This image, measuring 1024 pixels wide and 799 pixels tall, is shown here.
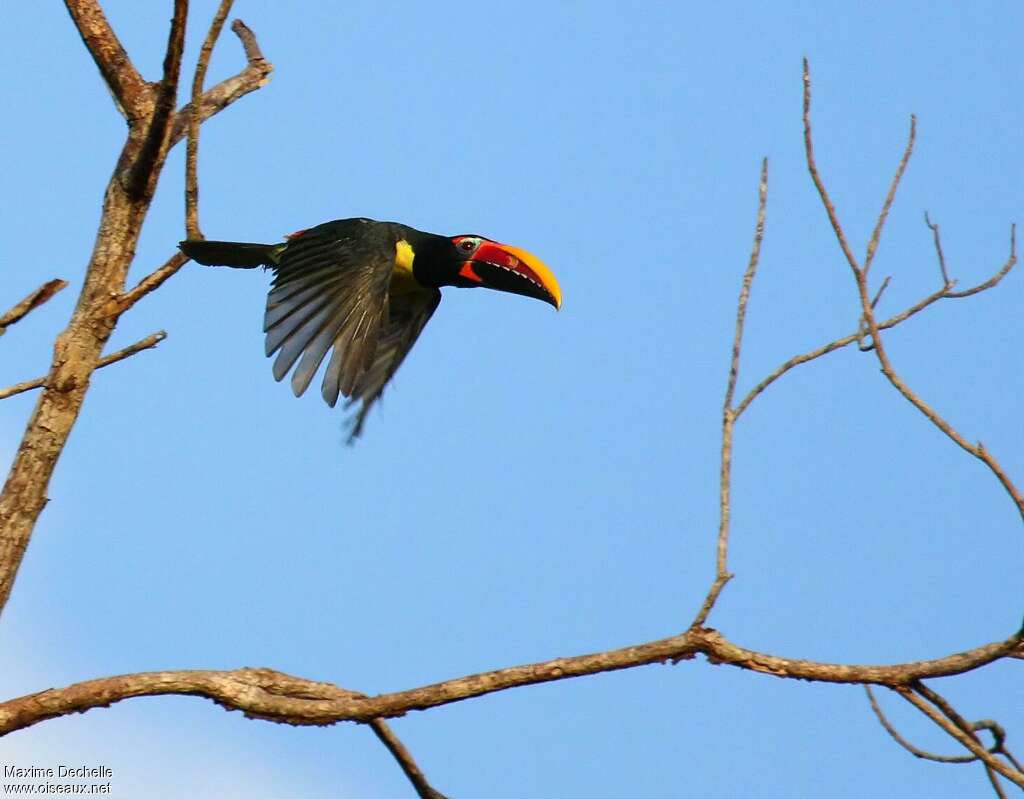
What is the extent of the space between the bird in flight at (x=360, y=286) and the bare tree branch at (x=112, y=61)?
1.95 feet

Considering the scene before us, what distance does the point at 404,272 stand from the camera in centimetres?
767

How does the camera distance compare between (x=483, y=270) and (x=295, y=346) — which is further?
(x=483, y=270)

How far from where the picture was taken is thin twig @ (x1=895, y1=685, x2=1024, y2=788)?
3.06 metres

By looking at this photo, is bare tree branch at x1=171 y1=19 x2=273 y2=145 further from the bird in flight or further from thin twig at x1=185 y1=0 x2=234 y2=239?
thin twig at x1=185 y1=0 x2=234 y2=239

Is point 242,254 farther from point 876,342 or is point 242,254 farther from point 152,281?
point 876,342

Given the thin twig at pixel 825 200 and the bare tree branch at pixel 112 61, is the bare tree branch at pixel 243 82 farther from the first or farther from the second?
the thin twig at pixel 825 200

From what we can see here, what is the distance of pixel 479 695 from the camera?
3.56m

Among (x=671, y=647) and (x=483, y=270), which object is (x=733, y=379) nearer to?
(x=671, y=647)

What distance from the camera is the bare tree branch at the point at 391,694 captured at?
338 cm

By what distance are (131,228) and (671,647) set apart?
7.93 ft

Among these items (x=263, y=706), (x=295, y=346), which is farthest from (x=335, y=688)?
(x=295, y=346)

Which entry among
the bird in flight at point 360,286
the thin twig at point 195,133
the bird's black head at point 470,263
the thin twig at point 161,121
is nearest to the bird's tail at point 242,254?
the bird in flight at point 360,286

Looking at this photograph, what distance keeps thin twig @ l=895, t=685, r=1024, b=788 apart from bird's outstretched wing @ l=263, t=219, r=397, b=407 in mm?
3157

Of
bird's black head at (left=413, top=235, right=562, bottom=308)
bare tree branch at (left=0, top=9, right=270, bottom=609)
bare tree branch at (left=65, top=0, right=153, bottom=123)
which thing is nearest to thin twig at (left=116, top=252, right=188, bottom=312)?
bare tree branch at (left=0, top=9, right=270, bottom=609)
